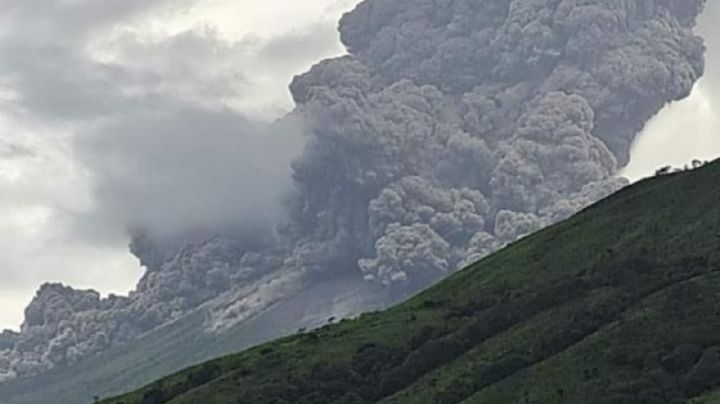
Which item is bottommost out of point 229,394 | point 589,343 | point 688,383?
point 688,383

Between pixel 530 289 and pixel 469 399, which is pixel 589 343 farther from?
pixel 530 289

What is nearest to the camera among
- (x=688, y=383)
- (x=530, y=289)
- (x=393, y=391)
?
(x=688, y=383)

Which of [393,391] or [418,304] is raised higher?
[418,304]

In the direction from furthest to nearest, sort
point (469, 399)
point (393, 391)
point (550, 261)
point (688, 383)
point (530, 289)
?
point (550, 261) → point (530, 289) → point (393, 391) → point (469, 399) → point (688, 383)

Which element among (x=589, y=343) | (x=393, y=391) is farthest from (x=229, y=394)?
(x=589, y=343)

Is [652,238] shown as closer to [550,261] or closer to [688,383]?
[550,261]

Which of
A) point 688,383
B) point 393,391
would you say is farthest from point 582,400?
point 393,391

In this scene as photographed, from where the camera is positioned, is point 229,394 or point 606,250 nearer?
point 229,394
